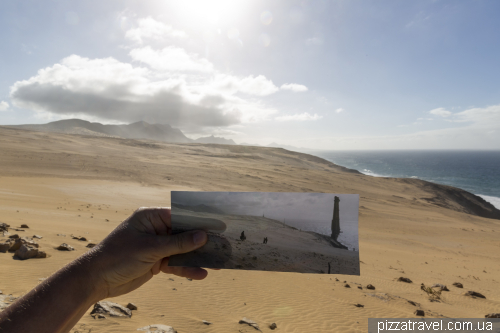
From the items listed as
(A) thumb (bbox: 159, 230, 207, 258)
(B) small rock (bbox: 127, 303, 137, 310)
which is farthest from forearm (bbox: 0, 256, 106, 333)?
(B) small rock (bbox: 127, 303, 137, 310)

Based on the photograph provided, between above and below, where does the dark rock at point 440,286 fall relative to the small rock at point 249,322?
below

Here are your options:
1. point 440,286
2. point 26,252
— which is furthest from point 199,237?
point 440,286

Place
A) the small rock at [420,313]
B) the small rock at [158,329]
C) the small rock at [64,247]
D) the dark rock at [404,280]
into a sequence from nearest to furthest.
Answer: the small rock at [158,329] < the small rock at [420,313] < the small rock at [64,247] < the dark rock at [404,280]

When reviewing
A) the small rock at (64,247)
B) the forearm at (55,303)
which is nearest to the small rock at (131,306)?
the small rock at (64,247)

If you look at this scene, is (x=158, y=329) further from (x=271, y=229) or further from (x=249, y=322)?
(x=271, y=229)

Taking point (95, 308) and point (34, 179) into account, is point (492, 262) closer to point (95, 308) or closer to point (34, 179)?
point (95, 308)

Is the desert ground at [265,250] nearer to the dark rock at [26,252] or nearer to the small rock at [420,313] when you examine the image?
the small rock at [420,313]
